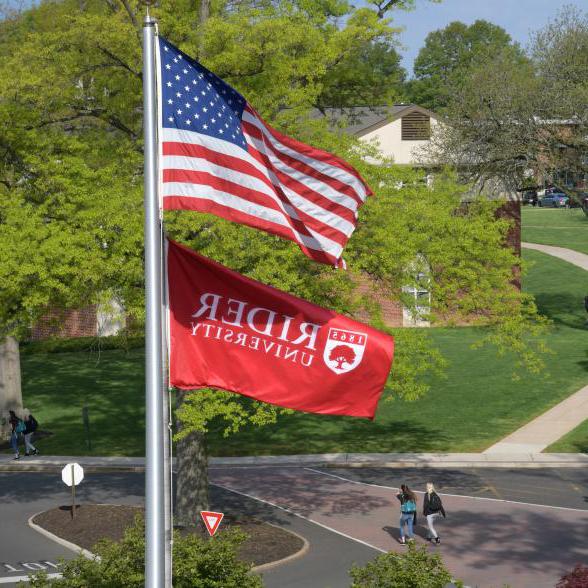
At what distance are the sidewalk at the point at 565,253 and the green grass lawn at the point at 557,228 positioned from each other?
0.80 metres

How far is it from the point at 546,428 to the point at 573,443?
1.83 metres

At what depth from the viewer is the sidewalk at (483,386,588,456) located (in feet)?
104

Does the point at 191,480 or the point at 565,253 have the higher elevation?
the point at 565,253

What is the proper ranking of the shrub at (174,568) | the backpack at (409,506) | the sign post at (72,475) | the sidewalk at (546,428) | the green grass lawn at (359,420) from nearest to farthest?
the shrub at (174,568) < the backpack at (409,506) < the sign post at (72,475) < the sidewalk at (546,428) < the green grass lawn at (359,420)

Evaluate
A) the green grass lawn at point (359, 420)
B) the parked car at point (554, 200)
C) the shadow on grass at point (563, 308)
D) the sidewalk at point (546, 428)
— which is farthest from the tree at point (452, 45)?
the sidewalk at point (546, 428)

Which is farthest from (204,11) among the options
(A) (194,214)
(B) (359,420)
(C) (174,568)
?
(B) (359,420)

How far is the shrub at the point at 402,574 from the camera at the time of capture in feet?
42.9

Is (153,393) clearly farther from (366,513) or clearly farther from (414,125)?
(414,125)

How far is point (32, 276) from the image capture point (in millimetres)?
20266

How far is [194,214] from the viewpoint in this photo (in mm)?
19891

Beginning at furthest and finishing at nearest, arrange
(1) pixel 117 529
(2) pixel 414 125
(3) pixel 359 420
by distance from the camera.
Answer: (2) pixel 414 125, (3) pixel 359 420, (1) pixel 117 529

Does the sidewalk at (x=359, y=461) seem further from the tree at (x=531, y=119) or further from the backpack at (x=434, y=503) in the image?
the tree at (x=531, y=119)

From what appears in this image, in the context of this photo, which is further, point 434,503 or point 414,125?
point 414,125

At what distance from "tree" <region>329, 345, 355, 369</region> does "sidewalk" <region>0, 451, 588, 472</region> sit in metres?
20.6
